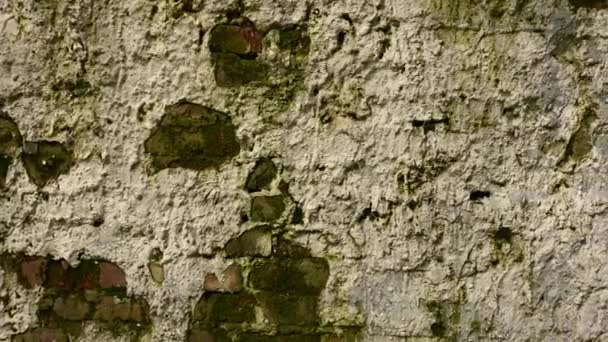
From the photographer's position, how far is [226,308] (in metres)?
1.81

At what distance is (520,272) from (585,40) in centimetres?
55

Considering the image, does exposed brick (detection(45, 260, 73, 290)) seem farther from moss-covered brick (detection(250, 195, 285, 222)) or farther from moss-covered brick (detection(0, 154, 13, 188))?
moss-covered brick (detection(250, 195, 285, 222))

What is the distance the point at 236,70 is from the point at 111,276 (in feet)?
1.93

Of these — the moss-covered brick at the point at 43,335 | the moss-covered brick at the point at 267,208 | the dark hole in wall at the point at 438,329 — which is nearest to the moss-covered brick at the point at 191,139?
the moss-covered brick at the point at 267,208

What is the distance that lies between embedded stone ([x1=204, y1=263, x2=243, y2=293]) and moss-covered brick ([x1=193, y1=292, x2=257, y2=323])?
0.01 m

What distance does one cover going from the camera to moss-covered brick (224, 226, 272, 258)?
1.80m

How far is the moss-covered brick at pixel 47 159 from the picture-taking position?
1.84 m

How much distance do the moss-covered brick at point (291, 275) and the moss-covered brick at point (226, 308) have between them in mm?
44

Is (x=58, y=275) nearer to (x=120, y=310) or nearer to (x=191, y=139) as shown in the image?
(x=120, y=310)

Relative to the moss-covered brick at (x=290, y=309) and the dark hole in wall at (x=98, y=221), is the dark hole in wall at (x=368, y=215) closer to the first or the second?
the moss-covered brick at (x=290, y=309)

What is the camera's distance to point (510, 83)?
1727 mm

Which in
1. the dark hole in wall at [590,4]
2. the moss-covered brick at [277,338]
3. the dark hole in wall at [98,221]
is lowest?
the moss-covered brick at [277,338]

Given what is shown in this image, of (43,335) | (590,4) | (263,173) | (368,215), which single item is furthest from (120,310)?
(590,4)

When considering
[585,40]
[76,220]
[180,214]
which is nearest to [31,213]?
[76,220]
